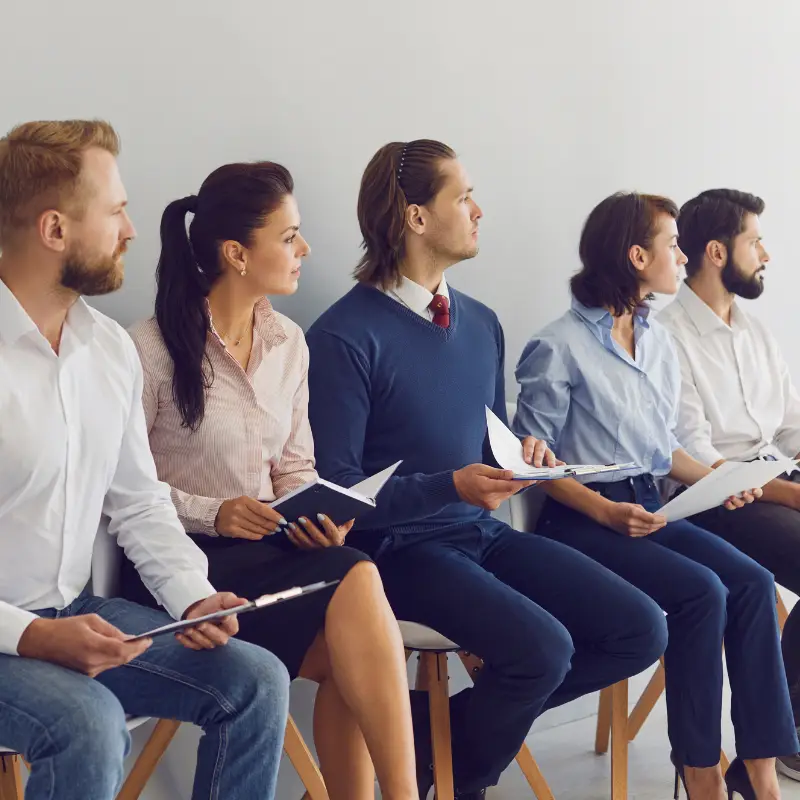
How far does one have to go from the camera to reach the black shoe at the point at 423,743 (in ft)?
7.61

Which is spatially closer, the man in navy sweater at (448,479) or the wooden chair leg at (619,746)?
the man in navy sweater at (448,479)

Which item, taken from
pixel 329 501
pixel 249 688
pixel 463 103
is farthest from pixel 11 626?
pixel 463 103

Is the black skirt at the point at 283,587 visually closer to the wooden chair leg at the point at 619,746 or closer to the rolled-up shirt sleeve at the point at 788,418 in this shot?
the wooden chair leg at the point at 619,746

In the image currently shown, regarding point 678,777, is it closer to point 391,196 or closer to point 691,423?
point 691,423

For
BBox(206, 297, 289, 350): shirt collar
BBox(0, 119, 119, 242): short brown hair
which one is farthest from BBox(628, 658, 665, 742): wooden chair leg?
BBox(0, 119, 119, 242): short brown hair

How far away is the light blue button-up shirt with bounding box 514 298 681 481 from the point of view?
277 centimetres

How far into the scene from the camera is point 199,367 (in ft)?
7.21

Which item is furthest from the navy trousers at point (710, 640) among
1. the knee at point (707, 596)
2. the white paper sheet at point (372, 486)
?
the white paper sheet at point (372, 486)

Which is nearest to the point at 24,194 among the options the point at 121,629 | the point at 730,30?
the point at 121,629

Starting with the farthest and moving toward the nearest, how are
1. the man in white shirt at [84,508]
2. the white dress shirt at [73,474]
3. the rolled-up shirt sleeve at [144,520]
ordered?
the rolled-up shirt sleeve at [144,520] < the white dress shirt at [73,474] < the man in white shirt at [84,508]

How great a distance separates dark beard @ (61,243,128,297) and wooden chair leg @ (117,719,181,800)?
85 centimetres

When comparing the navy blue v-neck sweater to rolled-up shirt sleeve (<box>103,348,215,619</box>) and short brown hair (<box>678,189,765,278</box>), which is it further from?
short brown hair (<box>678,189,765,278</box>)

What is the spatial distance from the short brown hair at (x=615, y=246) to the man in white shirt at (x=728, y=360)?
0.36 metres

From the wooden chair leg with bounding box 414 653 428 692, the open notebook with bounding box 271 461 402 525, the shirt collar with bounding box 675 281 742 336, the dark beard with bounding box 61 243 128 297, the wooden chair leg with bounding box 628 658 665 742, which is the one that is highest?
the dark beard with bounding box 61 243 128 297
